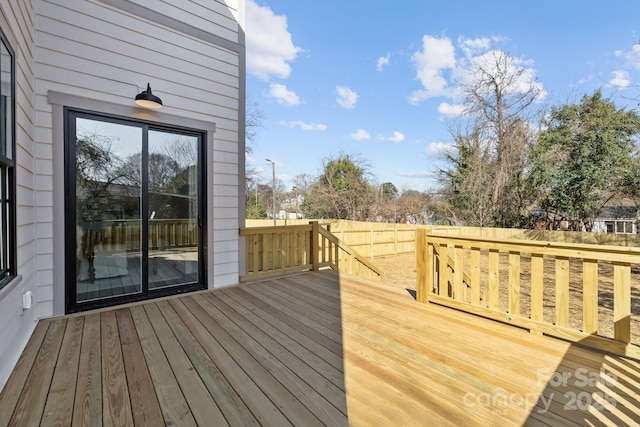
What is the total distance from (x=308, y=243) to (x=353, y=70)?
962cm

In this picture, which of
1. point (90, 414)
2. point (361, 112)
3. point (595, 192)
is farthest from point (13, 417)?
point (361, 112)

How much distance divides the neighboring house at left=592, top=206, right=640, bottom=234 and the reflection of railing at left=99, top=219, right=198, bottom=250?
507 inches

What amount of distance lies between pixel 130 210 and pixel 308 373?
2707 millimetres

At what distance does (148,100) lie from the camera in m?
3.06

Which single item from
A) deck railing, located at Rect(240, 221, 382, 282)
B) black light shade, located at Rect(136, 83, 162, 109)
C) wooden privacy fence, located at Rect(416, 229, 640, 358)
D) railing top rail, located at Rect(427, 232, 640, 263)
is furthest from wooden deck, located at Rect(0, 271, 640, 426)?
black light shade, located at Rect(136, 83, 162, 109)

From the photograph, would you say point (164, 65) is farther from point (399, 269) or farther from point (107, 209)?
point (399, 269)

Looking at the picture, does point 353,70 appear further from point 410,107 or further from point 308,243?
point 308,243

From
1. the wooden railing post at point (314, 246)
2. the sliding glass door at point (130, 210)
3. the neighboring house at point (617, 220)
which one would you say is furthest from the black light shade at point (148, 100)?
the neighboring house at point (617, 220)

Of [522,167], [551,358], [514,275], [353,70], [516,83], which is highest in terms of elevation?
[353,70]

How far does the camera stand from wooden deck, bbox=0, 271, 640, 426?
144 centimetres

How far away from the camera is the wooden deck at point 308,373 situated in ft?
4.72

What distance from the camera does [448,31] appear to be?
933 cm

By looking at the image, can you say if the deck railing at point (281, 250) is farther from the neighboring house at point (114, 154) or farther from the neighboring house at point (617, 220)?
the neighboring house at point (617, 220)

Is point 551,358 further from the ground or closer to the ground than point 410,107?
closer to the ground
